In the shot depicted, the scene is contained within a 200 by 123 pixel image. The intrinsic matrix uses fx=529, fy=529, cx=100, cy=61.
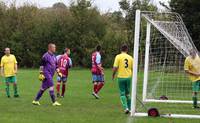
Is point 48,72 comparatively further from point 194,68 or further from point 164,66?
point 164,66

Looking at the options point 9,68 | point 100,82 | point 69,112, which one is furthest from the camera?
point 100,82

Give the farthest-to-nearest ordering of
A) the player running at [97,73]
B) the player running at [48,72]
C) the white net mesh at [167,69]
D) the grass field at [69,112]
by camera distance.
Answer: the player running at [97,73] < the player running at [48,72] < the white net mesh at [167,69] < the grass field at [69,112]

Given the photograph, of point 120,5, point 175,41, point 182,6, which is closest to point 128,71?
point 175,41

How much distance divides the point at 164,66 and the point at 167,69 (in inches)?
15.1

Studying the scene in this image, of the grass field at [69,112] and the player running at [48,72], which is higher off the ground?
the player running at [48,72]

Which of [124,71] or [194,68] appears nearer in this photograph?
[124,71]

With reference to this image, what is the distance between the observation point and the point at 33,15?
5491 cm

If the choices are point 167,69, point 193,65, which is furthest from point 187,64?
point 167,69

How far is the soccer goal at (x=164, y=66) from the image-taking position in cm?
1673

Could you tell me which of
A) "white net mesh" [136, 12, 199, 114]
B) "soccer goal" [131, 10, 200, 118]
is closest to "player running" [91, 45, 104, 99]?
"soccer goal" [131, 10, 200, 118]

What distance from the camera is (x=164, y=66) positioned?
20234mm

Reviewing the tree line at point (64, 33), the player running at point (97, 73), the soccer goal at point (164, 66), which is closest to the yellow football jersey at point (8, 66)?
the player running at point (97, 73)

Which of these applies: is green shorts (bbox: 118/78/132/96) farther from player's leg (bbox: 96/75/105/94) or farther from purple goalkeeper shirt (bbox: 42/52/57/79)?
player's leg (bbox: 96/75/105/94)

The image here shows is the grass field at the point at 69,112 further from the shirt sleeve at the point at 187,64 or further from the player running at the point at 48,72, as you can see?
the shirt sleeve at the point at 187,64
